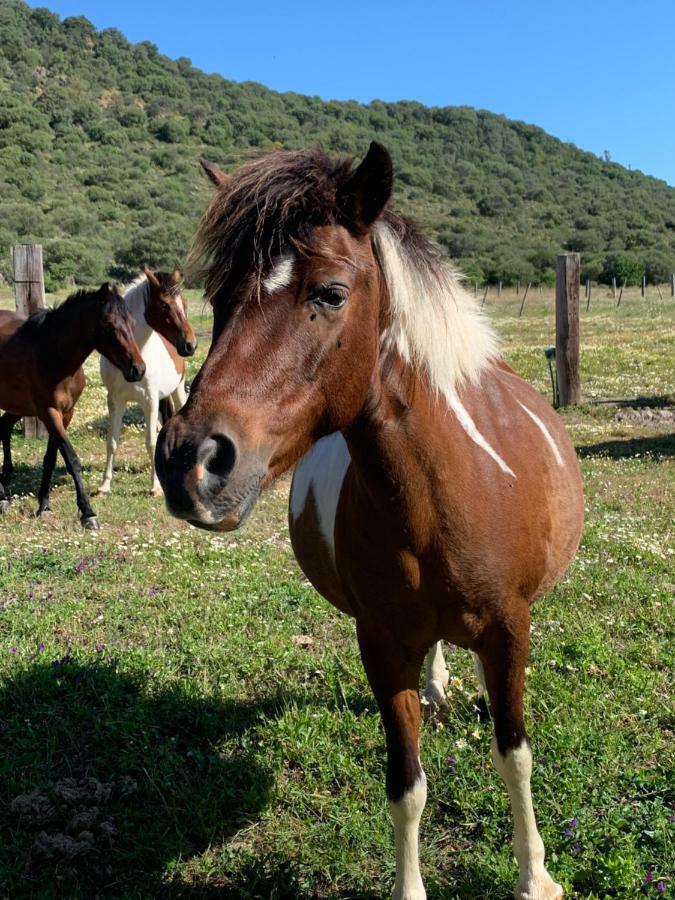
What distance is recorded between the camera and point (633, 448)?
31.9 ft

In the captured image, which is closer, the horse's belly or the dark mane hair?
the dark mane hair

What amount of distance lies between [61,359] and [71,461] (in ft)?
4.28

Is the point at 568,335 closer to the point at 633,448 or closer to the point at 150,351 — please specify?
the point at 633,448

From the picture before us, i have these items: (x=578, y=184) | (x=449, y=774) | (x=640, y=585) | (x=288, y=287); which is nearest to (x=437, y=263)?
(x=288, y=287)

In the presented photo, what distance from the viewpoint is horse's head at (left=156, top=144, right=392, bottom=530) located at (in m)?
1.60

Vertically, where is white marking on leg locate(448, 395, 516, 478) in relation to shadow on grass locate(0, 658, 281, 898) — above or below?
above

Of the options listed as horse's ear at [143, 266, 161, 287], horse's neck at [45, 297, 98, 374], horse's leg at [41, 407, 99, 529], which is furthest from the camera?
horse's ear at [143, 266, 161, 287]

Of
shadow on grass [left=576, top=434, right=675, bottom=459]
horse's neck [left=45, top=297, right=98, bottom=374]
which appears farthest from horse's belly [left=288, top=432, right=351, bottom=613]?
shadow on grass [left=576, top=434, right=675, bottom=459]

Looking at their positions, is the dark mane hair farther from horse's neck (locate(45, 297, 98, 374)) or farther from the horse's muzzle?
horse's neck (locate(45, 297, 98, 374))

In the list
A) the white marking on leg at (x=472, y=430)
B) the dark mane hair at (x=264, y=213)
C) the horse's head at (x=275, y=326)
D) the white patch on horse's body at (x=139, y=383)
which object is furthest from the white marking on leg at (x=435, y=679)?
the white patch on horse's body at (x=139, y=383)

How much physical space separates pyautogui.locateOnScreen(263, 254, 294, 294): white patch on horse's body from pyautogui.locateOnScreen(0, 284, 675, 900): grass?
90.4 inches

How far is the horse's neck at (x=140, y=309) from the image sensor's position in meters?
9.16

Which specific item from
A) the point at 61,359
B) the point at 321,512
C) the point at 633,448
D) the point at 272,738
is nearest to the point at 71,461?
the point at 61,359

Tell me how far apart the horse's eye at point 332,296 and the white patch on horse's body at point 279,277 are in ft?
0.27
